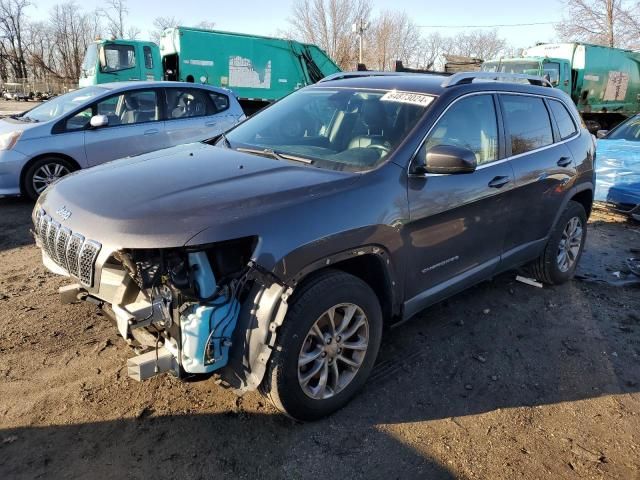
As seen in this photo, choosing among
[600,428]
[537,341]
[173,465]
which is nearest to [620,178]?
[537,341]

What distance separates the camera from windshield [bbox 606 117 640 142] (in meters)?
8.23

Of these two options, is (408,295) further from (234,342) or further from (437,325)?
(234,342)

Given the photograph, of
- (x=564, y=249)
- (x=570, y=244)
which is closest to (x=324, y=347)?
(x=564, y=249)

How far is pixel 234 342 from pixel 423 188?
1472 millimetres

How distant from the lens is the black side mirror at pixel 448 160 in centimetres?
301

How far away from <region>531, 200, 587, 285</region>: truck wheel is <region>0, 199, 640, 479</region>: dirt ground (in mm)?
633

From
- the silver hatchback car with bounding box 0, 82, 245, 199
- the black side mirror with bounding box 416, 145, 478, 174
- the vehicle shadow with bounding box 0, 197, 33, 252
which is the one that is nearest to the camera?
the black side mirror with bounding box 416, 145, 478, 174

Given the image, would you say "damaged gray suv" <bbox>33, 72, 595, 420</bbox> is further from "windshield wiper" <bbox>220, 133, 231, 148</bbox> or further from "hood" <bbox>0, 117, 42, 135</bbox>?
"hood" <bbox>0, 117, 42, 135</bbox>

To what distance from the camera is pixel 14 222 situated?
6262 millimetres

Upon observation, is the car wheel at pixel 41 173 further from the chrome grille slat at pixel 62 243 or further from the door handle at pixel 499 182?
the door handle at pixel 499 182

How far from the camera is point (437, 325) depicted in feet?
13.2

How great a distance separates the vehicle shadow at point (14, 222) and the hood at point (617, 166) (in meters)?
7.80

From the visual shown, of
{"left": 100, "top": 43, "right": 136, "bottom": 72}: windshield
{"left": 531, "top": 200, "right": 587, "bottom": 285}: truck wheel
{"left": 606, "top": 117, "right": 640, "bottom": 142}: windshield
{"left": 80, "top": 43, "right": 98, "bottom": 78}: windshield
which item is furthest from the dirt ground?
{"left": 80, "top": 43, "right": 98, "bottom": 78}: windshield

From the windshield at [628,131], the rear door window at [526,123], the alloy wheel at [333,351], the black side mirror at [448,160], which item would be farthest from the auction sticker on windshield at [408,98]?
the windshield at [628,131]
